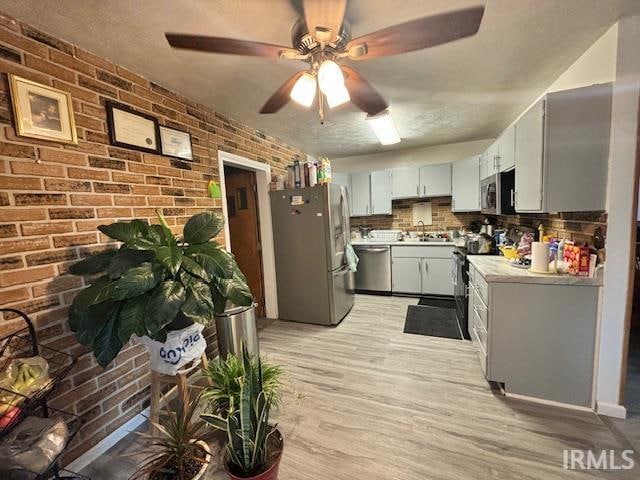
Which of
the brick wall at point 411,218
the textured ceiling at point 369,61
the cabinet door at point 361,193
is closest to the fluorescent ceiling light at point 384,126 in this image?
the textured ceiling at point 369,61


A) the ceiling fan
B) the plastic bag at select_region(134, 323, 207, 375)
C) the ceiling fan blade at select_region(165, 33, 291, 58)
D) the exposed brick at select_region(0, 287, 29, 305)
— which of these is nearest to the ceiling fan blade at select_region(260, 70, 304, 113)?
the ceiling fan

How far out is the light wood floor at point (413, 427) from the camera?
137 cm

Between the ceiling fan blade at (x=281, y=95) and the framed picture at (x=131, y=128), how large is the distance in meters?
0.85

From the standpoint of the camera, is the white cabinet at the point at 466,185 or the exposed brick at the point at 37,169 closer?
the exposed brick at the point at 37,169

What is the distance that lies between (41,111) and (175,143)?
79 centimetres

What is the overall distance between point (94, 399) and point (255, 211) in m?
2.30

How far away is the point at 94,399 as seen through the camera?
1.51 meters

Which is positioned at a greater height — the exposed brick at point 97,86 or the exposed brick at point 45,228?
the exposed brick at point 97,86

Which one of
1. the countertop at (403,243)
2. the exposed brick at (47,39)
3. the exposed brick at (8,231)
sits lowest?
the countertop at (403,243)

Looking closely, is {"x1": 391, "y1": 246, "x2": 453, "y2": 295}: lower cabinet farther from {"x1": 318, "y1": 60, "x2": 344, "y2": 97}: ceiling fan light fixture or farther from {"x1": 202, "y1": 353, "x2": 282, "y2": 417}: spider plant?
{"x1": 318, "y1": 60, "x2": 344, "y2": 97}: ceiling fan light fixture

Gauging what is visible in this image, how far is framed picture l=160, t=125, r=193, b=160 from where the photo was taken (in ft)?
6.47

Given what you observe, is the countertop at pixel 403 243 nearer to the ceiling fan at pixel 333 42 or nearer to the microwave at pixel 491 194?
the microwave at pixel 491 194

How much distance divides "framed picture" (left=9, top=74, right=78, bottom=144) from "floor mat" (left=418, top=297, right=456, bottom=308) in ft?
13.0

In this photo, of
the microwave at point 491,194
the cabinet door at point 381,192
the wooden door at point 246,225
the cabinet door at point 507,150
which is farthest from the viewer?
the cabinet door at point 381,192
